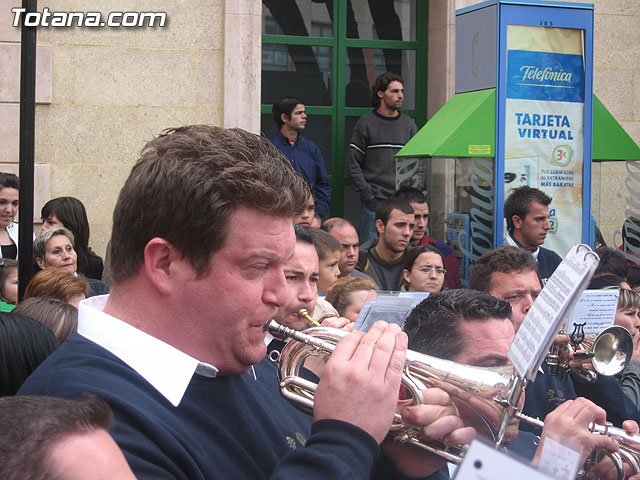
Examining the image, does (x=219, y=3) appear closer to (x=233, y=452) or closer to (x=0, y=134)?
(x=0, y=134)

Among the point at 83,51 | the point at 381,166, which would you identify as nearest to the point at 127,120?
the point at 83,51

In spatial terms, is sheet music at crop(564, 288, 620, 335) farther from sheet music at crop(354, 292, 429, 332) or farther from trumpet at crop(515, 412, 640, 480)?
trumpet at crop(515, 412, 640, 480)

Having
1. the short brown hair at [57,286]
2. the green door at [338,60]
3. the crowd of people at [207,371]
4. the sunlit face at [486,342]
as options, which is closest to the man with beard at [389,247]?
the green door at [338,60]

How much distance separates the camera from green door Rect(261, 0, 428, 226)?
8523mm

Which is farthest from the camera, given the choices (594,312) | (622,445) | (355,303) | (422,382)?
(355,303)

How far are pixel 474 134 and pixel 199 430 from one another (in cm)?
487

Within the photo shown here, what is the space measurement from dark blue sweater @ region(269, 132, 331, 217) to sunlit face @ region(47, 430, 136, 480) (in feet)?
21.3

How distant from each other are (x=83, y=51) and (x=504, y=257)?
4777 millimetres

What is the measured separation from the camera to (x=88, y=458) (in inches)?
46.7

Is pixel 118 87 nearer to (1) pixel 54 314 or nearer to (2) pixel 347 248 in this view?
(2) pixel 347 248

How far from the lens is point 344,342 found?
185 cm

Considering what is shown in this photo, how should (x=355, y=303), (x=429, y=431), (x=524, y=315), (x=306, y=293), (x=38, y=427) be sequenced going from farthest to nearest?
(x=355, y=303) → (x=524, y=315) → (x=306, y=293) → (x=429, y=431) → (x=38, y=427)

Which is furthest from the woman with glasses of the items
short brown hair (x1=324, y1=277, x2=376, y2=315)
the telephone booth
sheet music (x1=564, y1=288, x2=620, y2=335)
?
sheet music (x1=564, y1=288, x2=620, y2=335)

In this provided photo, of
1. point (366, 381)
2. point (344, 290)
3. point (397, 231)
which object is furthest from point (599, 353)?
point (397, 231)
